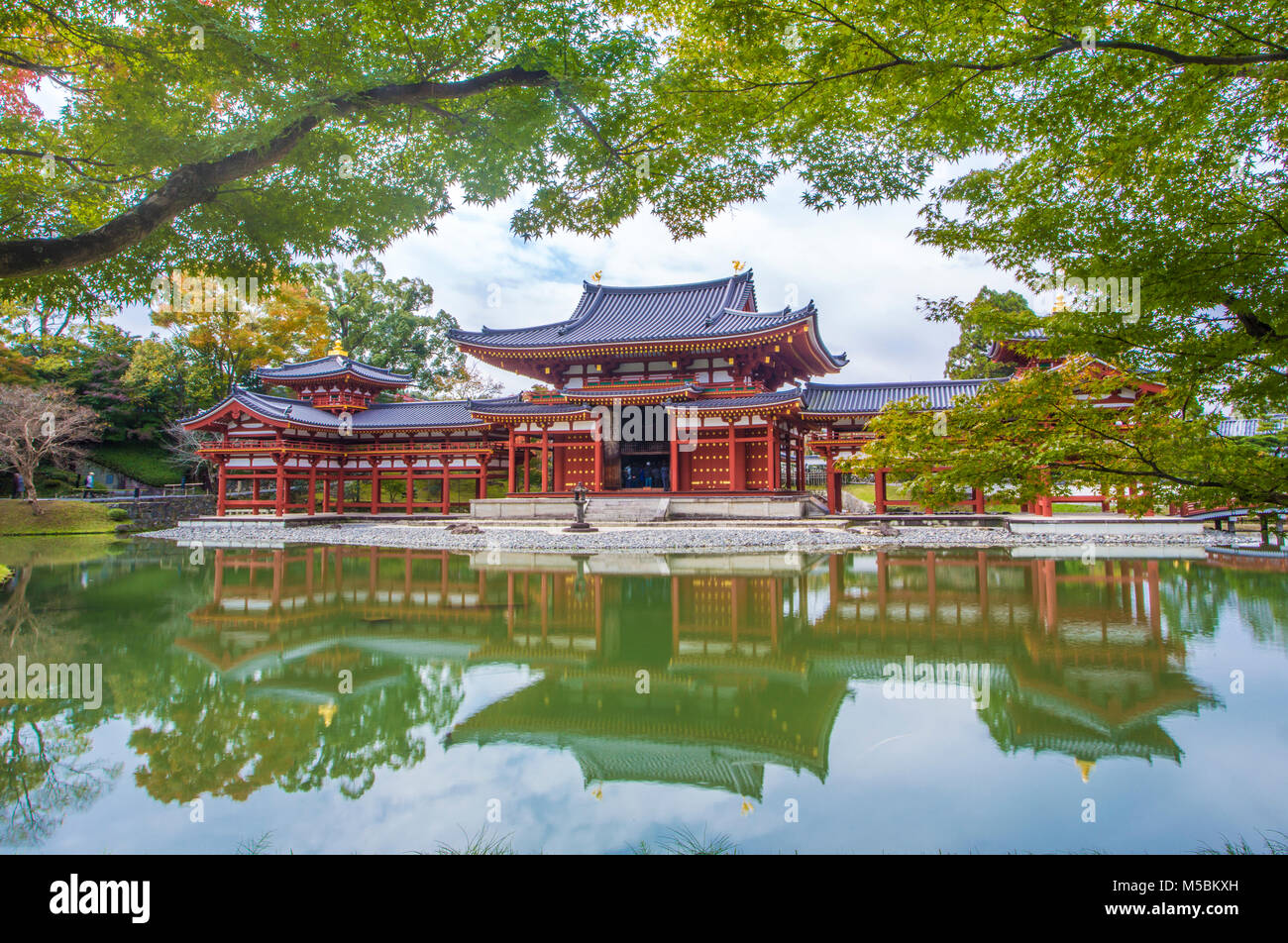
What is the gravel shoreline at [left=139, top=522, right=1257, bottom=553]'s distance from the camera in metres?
15.8

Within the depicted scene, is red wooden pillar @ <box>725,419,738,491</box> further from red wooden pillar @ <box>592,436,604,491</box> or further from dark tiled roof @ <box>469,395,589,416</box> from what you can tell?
dark tiled roof @ <box>469,395,589,416</box>

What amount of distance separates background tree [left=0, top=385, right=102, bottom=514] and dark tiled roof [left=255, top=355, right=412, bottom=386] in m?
7.71

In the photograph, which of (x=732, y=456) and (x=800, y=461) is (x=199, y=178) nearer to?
(x=732, y=456)

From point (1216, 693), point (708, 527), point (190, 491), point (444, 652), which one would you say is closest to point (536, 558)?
point (708, 527)

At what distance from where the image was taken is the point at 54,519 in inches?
988

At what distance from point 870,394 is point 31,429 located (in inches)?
1306

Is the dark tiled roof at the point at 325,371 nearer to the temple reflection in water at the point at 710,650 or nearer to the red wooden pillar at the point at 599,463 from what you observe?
the red wooden pillar at the point at 599,463

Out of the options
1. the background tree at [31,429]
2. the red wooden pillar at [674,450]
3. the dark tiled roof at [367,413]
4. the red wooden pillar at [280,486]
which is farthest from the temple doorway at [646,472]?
the background tree at [31,429]

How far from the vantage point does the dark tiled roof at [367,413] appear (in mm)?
24612

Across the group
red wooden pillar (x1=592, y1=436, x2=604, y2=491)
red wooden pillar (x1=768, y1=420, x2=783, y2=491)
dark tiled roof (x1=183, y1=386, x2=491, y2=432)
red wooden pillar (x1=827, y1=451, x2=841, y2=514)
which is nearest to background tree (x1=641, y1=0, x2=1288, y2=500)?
red wooden pillar (x1=768, y1=420, x2=783, y2=491)

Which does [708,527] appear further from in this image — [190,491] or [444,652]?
[190,491]

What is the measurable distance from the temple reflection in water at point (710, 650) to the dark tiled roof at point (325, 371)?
1852 centimetres

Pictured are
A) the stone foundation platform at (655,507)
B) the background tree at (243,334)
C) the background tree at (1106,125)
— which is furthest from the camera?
the background tree at (243,334)

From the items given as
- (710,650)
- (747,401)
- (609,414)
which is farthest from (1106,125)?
(609,414)
